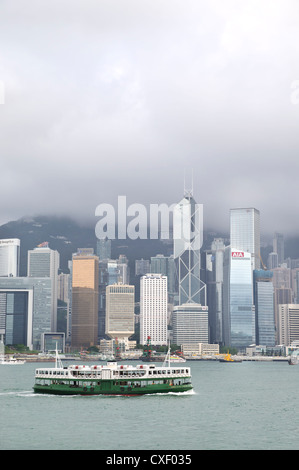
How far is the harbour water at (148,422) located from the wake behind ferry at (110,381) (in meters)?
1.51

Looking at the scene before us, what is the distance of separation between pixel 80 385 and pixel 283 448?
45905mm

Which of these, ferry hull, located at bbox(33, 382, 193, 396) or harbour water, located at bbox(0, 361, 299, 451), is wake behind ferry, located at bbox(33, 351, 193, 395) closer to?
ferry hull, located at bbox(33, 382, 193, 396)

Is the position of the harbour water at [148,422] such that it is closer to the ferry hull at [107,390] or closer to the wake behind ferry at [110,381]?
the ferry hull at [107,390]

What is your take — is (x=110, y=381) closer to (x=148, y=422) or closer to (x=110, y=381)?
(x=110, y=381)

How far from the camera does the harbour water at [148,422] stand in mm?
62656

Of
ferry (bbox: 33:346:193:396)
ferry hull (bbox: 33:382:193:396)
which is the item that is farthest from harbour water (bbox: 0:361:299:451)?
ferry (bbox: 33:346:193:396)

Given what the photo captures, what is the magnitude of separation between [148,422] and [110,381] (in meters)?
26.3

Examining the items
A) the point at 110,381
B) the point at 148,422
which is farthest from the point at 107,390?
the point at 148,422

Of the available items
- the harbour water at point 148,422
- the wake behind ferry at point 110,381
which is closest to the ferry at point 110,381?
the wake behind ferry at point 110,381
